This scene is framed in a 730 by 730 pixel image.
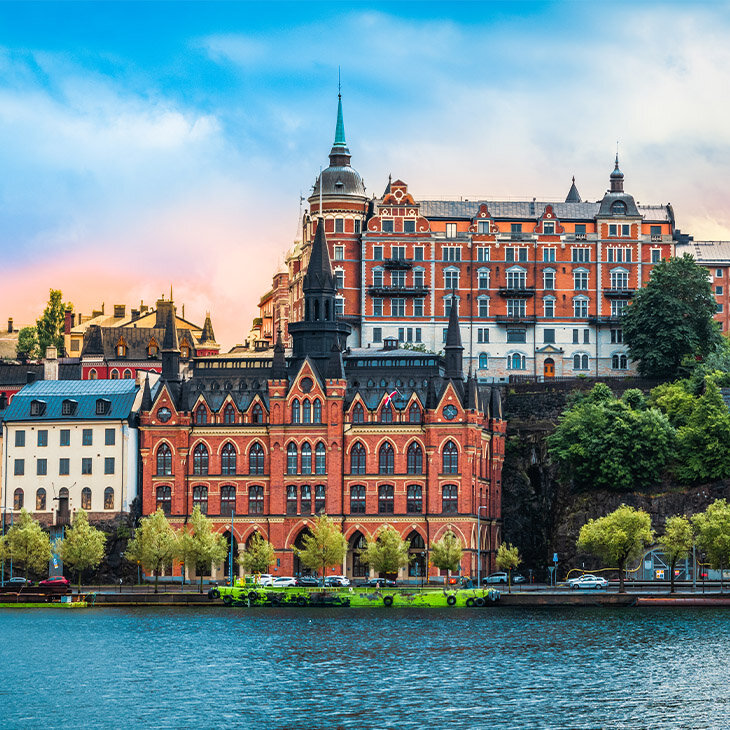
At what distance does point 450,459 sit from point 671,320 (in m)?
32.3

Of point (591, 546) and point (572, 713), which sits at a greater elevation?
point (591, 546)

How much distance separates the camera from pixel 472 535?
570 feet

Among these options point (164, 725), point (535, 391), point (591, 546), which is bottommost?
point (164, 725)

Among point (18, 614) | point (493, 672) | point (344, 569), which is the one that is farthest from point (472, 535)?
point (493, 672)

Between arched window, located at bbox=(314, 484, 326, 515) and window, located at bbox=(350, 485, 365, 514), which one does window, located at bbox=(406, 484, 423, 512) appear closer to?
window, located at bbox=(350, 485, 365, 514)

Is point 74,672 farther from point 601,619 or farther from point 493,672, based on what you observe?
point 601,619

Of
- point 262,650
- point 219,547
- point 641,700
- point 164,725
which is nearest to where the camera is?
point 164,725

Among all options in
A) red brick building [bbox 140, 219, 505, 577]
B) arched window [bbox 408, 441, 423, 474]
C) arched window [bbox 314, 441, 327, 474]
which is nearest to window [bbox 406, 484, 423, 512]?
red brick building [bbox 140, 219, 505, 577]

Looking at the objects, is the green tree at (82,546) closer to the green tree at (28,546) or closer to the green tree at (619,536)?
the green tree at (28,546)

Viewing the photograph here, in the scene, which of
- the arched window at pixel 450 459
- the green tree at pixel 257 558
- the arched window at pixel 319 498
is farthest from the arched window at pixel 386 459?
the green tree at pixel 257 558

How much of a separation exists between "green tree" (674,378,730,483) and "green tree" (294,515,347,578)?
32634 mm

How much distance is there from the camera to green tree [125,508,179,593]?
163 metres

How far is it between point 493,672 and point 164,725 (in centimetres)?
2475

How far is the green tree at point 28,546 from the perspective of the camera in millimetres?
163125
